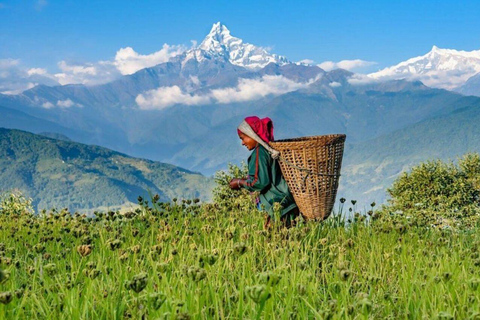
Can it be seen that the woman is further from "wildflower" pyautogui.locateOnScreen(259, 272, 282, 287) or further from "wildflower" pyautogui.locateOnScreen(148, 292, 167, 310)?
"wildflower" pyautogui.locateOnScreen(148, 292, 167, 310)

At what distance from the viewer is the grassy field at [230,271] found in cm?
325

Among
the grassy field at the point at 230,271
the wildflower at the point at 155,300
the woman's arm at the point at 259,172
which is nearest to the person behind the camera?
the wildflower at the point at 155,300

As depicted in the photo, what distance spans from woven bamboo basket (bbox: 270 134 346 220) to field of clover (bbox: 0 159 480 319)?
0.40 m

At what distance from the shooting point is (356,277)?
5852 mm

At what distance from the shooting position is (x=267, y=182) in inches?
326

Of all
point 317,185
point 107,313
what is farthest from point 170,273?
point 317,185

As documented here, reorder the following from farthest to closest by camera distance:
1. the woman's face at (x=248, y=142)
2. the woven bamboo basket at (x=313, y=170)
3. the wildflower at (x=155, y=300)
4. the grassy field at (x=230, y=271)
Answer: the woman's face at (x=248, y=142), the woven bamboo basket at (x=313, y=170), the grassy field at (x=230, y=271), the wildflower at (x=155, y=300)

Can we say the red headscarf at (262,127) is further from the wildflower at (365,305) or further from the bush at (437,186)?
the bush at (437,186)

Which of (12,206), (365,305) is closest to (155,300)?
(365,305)

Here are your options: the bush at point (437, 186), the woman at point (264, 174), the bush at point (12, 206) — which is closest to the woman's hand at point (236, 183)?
the woman at point (264, 174)

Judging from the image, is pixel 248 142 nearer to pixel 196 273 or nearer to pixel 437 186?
pixel 196 273

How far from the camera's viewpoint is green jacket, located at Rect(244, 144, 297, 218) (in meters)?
8.28

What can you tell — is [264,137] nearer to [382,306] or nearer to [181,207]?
[181,207]

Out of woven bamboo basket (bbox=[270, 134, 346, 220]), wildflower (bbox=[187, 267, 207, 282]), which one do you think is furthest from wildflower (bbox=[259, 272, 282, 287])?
woven bamboo basket (bbox=[270, 134, 346, 220])
